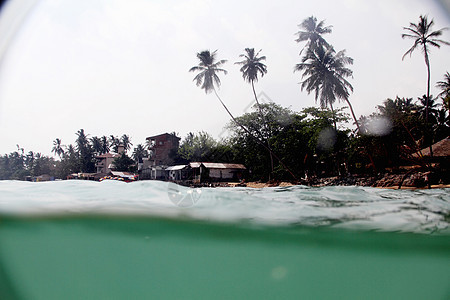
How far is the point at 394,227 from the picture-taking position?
6.04 meters

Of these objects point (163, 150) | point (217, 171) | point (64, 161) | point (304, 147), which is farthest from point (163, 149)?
point (304, 147)

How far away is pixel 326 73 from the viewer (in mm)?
22344

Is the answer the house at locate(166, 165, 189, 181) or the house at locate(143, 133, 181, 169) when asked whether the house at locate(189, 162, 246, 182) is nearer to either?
the house at locate(166, 165, 189, 181)

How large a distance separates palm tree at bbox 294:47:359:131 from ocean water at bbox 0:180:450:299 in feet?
54.5

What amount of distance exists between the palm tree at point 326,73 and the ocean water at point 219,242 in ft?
54.5

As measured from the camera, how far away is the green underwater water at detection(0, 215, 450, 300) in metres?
6.36

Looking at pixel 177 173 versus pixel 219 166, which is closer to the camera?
pixel 219 166

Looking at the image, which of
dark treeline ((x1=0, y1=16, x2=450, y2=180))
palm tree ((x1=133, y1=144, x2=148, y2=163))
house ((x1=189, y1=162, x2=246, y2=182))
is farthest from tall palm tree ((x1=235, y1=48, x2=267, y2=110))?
palm tree ((x1=133, y1=144, x2=148, y2=163))

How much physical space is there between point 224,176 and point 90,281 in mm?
24521

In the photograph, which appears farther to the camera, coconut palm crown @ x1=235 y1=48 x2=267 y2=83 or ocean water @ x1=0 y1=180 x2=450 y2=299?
coconut palm crown @ x1=235 y1=48 x2=267 y2=83

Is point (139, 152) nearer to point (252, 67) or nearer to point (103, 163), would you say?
point (103, 163)

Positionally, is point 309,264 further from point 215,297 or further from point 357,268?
point 215,297

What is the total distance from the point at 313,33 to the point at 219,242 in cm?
2171

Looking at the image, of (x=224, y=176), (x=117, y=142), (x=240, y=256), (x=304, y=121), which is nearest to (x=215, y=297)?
(x=240, y=256)
